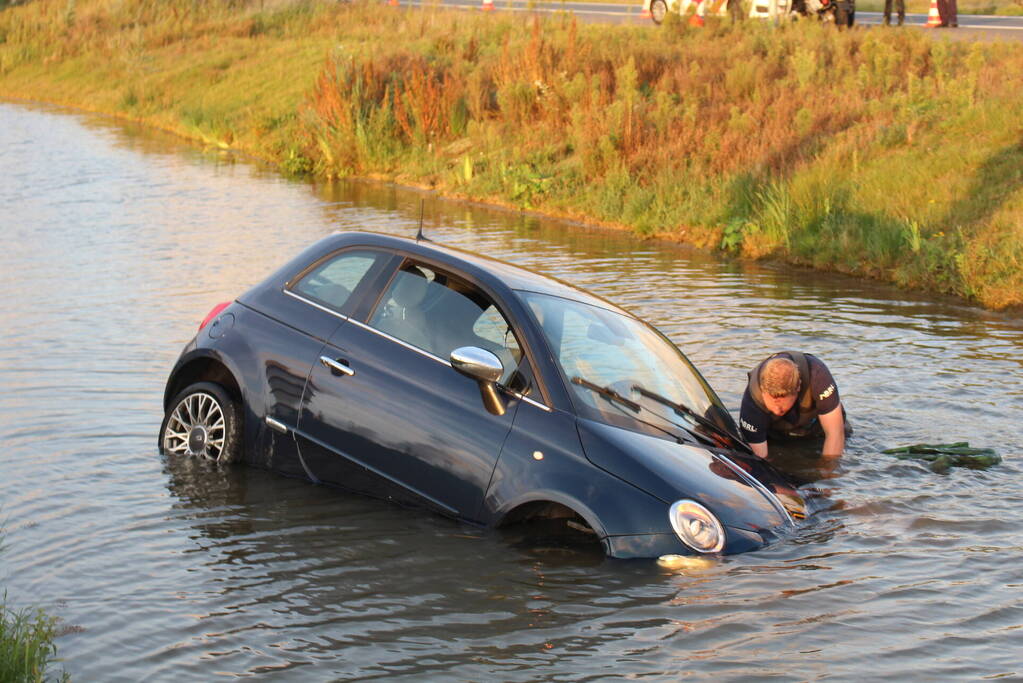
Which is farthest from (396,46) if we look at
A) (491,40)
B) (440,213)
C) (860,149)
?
(860,149)

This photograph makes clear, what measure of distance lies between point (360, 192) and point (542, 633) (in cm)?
1900

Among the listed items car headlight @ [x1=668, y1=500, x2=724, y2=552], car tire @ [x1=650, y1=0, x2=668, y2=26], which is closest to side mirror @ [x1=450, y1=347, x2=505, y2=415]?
car headlight @ [x1=668, y1=500, x2=724, y2=552]

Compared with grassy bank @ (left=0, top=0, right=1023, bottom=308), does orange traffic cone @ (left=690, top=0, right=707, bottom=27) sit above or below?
above

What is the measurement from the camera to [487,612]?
249 inches

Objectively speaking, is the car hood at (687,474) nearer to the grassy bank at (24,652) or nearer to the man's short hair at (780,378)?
the man's short hair at (780,378)

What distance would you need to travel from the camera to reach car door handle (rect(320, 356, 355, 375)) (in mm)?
7504

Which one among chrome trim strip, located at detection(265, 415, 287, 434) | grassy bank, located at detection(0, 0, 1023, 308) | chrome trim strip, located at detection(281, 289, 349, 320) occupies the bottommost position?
chrome trim strip, located at detection(265, 415, 287, 434)

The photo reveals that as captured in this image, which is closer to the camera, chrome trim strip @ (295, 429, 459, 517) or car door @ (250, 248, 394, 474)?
chrome trim strip @ (295, 429, 459, 517)

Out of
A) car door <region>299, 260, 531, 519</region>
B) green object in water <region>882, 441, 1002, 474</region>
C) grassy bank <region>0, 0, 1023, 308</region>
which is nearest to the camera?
car door <region>299, 260, 531, 519</region>

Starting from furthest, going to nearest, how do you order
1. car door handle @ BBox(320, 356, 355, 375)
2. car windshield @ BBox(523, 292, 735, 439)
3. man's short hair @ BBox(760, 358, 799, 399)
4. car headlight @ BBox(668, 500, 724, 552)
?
man's short hair @ BBox(760, 358, 799, 399) < car door handle @ BBox(320, 356, 355, 375) < car windshield @ BBox(523, 292, 735, 439) < car headlight @ BBox(668, 500, 724, 552)

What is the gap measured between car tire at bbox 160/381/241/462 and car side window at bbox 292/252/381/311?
0.79 metres

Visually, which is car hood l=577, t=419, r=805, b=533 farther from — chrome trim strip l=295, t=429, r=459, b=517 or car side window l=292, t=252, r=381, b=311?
car side window l=292, t=252, r=381, b=311

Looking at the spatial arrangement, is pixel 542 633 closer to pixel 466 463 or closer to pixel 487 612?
pixel 487 612

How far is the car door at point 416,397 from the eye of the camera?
6977 millimetres
